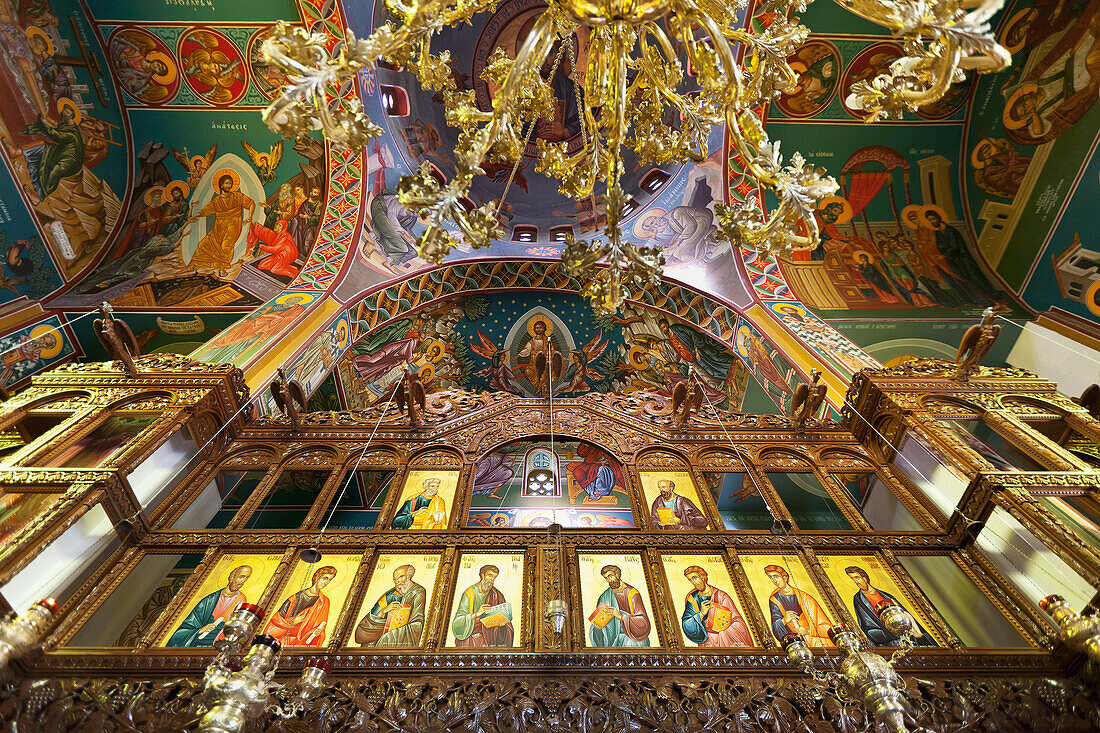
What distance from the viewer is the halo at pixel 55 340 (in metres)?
8.54

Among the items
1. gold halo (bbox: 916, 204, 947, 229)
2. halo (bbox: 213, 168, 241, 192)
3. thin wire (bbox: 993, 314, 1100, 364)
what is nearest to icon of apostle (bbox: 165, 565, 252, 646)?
halo (bbox: 213, 168, 241, 192)

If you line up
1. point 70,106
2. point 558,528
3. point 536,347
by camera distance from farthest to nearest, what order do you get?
point 536,347 → point 70,106 → point 558,528

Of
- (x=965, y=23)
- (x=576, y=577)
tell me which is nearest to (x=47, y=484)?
(x=576, y=577)

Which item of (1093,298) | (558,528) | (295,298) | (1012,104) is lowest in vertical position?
(558,528)

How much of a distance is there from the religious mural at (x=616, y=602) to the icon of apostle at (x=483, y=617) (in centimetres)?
64

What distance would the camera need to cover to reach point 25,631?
153 inches

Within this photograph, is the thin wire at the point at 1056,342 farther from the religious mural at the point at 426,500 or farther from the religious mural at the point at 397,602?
the religious mural at the point at 397,602

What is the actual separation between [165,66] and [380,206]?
4185 mm

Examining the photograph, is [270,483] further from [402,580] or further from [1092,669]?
[1092,669]

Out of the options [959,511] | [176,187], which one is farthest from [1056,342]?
[176,187]

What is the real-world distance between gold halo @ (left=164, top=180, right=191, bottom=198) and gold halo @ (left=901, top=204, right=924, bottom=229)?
43.4 ft

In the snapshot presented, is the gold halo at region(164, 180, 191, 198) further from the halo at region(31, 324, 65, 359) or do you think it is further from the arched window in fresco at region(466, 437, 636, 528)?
the arched window in fresco at region(466, 437, 636, 528)

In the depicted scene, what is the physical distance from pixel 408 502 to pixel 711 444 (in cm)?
359

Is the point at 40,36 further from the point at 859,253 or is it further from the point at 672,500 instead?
the point at 859,253
